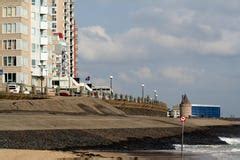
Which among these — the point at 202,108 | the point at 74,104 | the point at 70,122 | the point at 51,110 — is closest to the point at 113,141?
the point at 70,122

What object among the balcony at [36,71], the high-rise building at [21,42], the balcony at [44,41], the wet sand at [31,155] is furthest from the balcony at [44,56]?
the wet sand at [31,155]

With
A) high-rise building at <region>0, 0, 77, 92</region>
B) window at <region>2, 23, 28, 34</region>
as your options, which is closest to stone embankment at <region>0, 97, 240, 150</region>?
high-rise building at <region>0, 0, 77, 92</region>

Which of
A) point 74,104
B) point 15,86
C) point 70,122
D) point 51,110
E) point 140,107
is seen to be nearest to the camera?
point 70,122

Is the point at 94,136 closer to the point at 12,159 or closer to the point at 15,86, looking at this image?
the point at 12,159

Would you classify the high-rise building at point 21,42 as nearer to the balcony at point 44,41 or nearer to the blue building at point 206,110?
the balcony at point 44,41

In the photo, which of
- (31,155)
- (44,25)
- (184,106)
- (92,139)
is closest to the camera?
(31,155)

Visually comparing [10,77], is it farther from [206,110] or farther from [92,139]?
[206,110]

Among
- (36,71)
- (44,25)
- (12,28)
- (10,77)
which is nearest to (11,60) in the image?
(10,77)

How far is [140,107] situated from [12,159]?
82350 mm

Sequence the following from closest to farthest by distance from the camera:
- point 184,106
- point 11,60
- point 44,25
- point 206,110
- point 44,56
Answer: point 184,106
point 11,60
point 44,25
point 44,56
point 206,110

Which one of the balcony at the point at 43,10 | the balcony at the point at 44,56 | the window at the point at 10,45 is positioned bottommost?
the balcony at the point at 44,56

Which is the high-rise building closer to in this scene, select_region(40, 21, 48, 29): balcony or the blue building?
select_region(40, 21, 48, 29): balcony

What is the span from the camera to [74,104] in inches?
2692

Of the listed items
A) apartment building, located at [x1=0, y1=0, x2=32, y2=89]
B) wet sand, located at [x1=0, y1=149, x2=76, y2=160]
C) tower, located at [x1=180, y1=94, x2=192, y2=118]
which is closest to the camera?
wet sand, located at [x1=0, y1=149, x2=76, y2=160]
